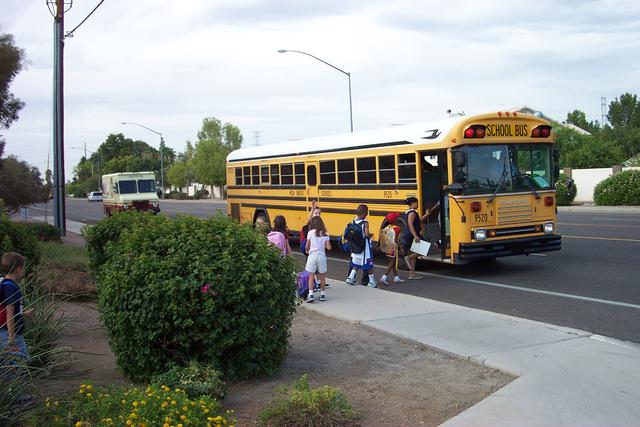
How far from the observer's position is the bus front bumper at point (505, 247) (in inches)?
472

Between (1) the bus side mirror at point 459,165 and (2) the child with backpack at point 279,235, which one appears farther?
(1) the bus side mirror at point 459,165

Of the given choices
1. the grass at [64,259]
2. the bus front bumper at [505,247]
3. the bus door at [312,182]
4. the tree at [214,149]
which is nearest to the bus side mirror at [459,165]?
the bus front bumper at [505,247]

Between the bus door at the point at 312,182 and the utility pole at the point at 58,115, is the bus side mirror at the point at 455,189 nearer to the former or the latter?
the bus door at the point at 312,182

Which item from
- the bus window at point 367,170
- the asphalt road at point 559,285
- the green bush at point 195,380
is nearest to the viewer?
the green bush at point 195,380

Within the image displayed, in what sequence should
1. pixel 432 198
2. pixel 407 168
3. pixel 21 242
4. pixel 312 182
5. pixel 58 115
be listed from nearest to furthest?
pixel 21 242 < pixel 407 168 < pixel 432 198 < pixel 312 182 < pixel 58 115

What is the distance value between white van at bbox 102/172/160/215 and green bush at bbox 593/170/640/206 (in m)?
22.9

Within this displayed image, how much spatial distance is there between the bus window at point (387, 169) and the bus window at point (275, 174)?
4989 millimetres

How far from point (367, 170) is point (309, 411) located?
10.1 m

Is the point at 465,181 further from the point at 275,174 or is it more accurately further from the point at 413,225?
the point at 275,174

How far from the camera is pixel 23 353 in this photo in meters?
5.39

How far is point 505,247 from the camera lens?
40.3 feet

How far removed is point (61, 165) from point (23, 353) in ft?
49.3

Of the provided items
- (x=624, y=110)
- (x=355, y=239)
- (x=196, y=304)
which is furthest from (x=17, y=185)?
(x=624, y=110)

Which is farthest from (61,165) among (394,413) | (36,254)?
(394,413)
